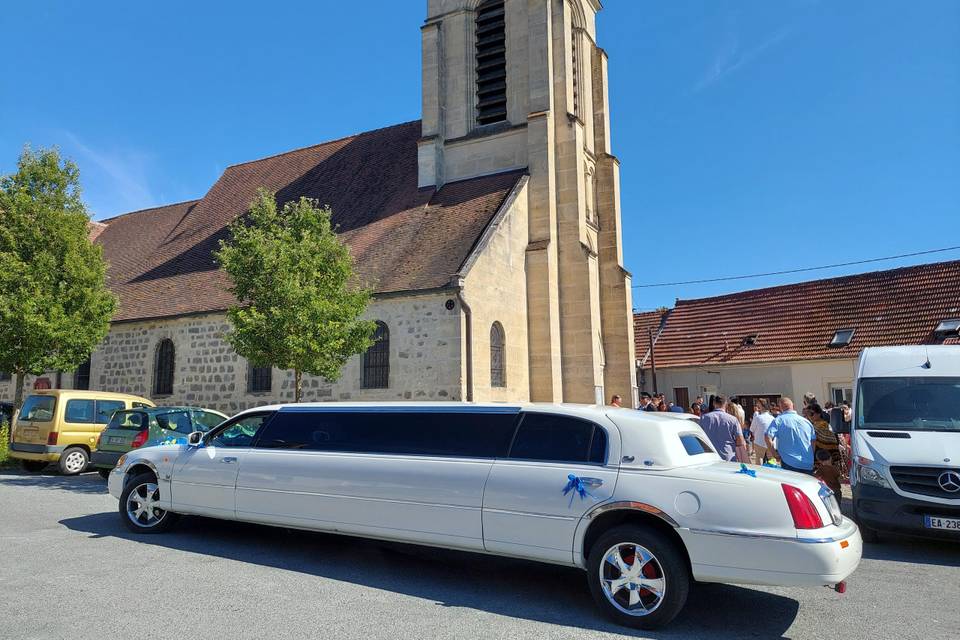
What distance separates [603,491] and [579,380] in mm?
14412

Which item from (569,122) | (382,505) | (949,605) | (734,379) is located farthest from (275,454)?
(734,379)

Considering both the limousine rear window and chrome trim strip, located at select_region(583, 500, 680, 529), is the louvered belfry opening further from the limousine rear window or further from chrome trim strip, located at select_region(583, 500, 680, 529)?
chrome trim strip, located at select_region(583, 500, 680, 529)

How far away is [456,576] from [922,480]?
4.97 metres

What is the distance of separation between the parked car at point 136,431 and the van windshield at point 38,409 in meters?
1.92

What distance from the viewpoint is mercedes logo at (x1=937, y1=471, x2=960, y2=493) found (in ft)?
21.6

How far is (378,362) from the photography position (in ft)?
53.7

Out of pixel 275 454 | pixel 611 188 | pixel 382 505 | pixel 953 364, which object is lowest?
pixel 382 505

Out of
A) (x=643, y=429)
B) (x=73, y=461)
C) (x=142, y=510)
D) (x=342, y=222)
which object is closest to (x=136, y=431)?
(x=73, y=461)

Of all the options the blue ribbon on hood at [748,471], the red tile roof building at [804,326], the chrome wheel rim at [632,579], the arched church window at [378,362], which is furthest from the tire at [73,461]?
the red tile roof building at [804,326]

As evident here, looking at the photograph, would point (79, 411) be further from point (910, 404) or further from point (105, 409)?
point (910, 404)

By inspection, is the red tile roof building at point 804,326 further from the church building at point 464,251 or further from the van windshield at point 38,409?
the van windshield at point 38,409

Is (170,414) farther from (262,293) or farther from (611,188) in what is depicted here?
(611,188)

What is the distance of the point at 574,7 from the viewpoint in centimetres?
2242

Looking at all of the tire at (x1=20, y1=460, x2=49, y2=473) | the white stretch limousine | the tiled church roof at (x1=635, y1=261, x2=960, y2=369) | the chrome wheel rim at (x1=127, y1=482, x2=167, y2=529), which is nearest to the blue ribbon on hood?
the white stretch limousine
